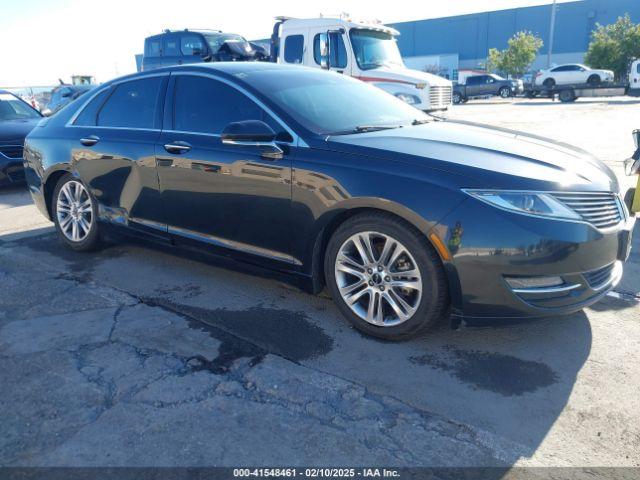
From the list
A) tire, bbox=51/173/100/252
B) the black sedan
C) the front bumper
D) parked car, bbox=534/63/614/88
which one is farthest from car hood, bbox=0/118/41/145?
parked car, bbox=534/63/614/88

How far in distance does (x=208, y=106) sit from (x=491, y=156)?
208 centimetres

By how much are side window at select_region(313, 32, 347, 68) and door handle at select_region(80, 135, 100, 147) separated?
735 centimetres

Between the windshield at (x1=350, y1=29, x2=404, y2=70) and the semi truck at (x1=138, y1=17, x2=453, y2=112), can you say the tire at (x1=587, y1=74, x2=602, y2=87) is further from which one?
the windshield at (x1=350, y1=29, x2=404, y2=70)

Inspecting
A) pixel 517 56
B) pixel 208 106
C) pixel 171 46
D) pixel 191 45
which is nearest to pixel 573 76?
pixel 517 56

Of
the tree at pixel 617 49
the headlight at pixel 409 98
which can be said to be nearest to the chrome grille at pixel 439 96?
the headlight at pixel 409 98

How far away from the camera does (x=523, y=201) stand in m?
2.81

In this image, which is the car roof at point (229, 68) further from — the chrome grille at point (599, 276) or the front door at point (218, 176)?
the chrome grille at point (599, 276)

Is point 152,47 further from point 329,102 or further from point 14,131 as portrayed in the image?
point 329,102

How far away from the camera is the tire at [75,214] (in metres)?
4.89

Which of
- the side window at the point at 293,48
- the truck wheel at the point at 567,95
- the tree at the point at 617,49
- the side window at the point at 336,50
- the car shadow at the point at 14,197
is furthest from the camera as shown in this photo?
the tree at the point at 617,49

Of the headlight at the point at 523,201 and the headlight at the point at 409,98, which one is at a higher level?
the headlight at the point at 409,98

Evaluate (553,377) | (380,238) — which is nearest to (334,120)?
(380,238)

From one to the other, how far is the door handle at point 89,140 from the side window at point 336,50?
735 centimetres

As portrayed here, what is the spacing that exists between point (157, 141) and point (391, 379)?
2589mm
